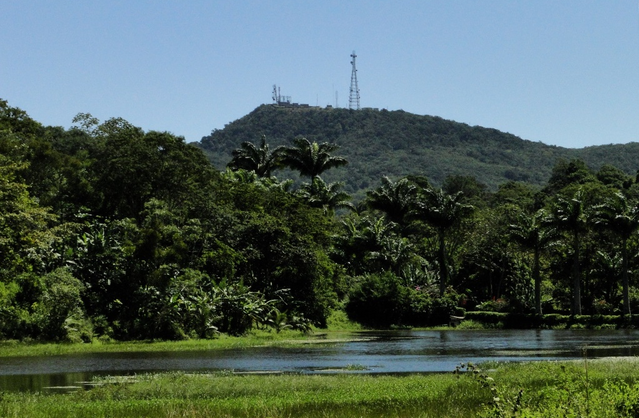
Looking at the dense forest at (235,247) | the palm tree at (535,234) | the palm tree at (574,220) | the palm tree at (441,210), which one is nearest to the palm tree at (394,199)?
the dense forest at (235,247)

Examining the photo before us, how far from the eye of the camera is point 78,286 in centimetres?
4666

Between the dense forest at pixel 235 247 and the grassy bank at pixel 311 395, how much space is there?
63.7ft

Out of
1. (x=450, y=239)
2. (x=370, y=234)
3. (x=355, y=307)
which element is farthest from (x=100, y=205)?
(x=450, y=239)

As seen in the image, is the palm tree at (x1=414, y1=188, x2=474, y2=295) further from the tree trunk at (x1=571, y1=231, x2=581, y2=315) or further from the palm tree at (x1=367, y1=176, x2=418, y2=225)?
the tree trunk at (x1=571, y1=231, x2=581, y2=315)

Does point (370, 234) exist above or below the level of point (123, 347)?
above

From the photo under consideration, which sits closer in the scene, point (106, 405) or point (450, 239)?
point (106, 405)

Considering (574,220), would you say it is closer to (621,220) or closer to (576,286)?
(621,220)

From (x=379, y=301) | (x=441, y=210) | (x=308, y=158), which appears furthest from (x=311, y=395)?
(x=308, y=158)

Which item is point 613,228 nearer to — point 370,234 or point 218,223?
point 370,234

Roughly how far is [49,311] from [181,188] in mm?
16553

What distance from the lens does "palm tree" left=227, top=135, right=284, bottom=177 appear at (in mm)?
94625

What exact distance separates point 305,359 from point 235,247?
2551cm

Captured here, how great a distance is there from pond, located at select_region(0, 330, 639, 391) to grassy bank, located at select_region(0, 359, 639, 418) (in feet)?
11.9

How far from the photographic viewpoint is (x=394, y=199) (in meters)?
90.8
